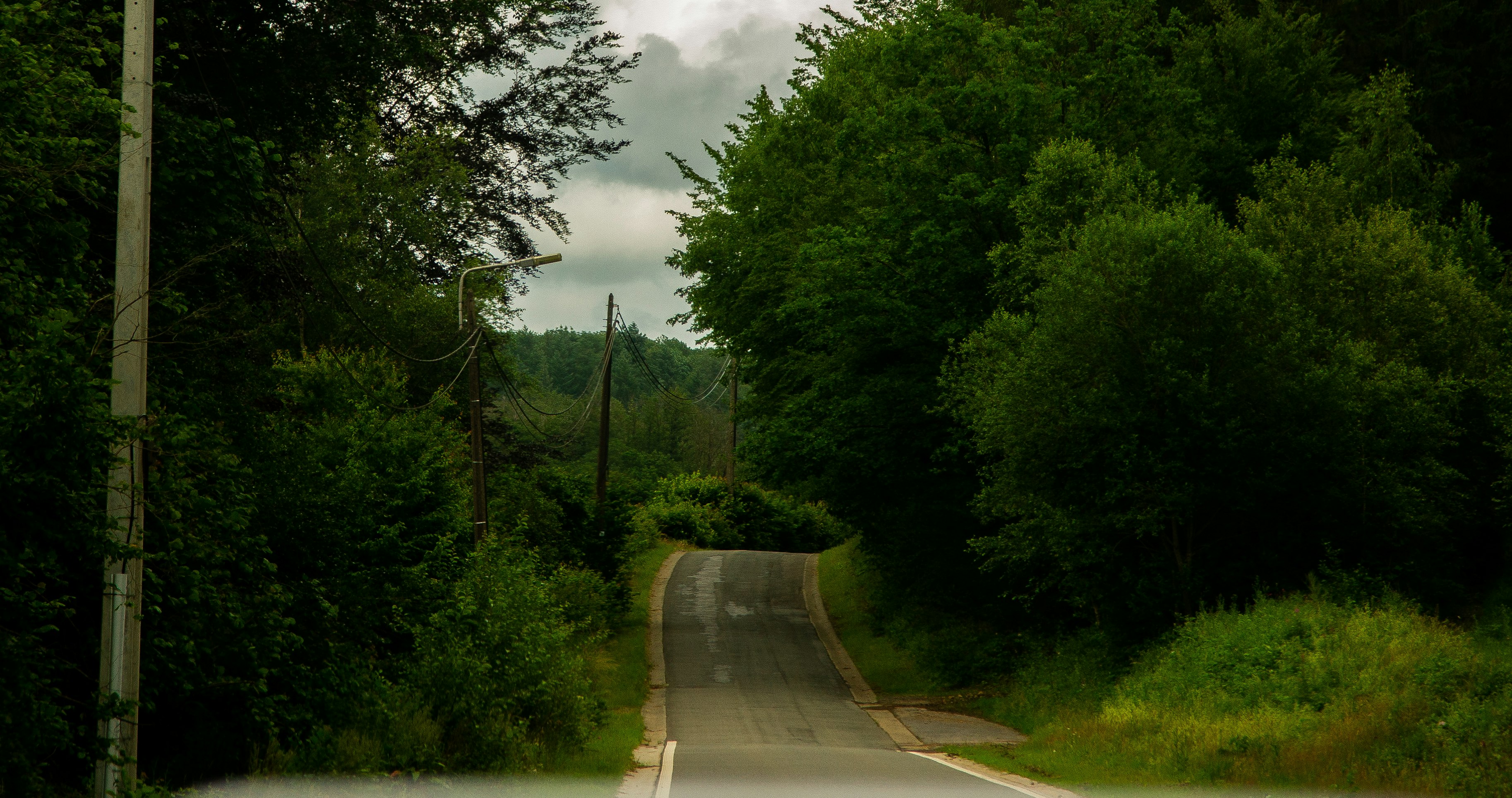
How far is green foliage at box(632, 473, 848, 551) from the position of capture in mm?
55188

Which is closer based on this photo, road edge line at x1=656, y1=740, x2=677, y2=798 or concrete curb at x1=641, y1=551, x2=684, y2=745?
road edge line at x1=656, y1=740, x2=677, y2=798

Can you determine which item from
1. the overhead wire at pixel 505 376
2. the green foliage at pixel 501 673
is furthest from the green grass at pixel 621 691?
the overhead wire at pixel 505 376

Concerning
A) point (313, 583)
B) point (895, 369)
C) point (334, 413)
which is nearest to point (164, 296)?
point (313, 583)

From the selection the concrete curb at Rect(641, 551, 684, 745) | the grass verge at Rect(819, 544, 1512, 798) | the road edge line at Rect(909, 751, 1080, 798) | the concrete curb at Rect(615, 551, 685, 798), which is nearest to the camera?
the grass verge at Rect(819, 544, 1512, 798)

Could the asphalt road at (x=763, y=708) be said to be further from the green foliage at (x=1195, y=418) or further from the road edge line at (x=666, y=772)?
the green foliage at (x=1195, y=418)

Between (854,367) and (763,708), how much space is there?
9.04m

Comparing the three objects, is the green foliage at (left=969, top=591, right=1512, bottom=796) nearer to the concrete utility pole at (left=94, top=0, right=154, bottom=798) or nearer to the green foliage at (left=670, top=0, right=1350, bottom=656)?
the green foliage at (left=670, top=0, right=1350, bottom=656)

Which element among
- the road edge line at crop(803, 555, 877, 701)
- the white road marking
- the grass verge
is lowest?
the road edge line at crop(803, 555, 877, 701)

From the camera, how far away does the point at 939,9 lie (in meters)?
29.3

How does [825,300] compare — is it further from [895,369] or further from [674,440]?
[674,440]

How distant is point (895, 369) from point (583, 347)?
146m

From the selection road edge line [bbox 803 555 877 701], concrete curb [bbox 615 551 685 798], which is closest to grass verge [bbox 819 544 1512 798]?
road edge line [bbox 803 555 877 701]

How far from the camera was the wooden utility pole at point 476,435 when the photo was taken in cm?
1973

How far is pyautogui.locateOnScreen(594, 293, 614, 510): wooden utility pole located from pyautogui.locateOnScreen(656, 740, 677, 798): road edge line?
47.0ft
